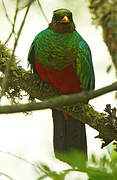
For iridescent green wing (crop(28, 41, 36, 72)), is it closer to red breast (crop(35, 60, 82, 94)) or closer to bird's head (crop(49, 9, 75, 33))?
red breast (crop(35, 60, 82, 94))

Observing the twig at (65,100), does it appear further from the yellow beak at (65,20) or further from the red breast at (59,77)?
the yellow beak at (65,20)

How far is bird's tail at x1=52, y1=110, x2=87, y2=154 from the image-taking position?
3.96 meters

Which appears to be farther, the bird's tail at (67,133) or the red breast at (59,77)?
the bird's tail at (67,133)

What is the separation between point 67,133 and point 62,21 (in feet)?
3.65

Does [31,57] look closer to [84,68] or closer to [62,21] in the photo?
[62,21]

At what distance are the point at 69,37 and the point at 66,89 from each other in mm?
489

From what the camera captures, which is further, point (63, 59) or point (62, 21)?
point (62, 21)

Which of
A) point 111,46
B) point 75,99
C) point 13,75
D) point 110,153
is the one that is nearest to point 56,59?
point 13,75

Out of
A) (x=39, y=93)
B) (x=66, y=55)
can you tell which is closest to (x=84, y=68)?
(x=66, y=55)

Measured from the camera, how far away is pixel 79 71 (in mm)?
3619

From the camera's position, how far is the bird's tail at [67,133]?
3.96m

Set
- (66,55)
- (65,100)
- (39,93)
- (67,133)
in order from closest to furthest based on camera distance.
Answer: (65,100)
(39,93)
(66,55)
(67,133)

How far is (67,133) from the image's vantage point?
4059mm

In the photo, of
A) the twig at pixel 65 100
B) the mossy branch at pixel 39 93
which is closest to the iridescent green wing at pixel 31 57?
the mossy branch at pixel 39 93
